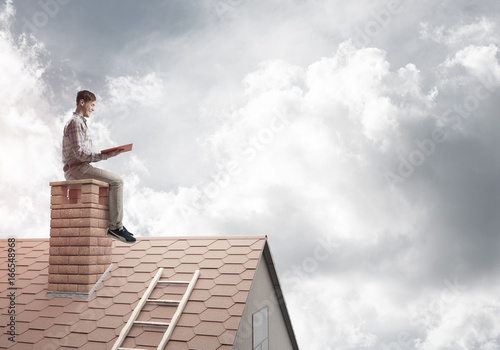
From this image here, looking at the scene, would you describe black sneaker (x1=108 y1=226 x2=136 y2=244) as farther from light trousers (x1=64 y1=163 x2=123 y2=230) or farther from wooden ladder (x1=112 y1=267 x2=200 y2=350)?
wooden ladder (x1=112 y1=267 x2=200 y2=350)

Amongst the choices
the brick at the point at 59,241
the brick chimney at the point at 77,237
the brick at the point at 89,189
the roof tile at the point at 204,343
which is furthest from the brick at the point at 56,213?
the roof tile at the point at 204,343

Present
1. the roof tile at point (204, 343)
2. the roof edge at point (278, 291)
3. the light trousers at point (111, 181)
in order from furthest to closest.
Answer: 1. the roof edge at point (278, 291)
2. the light trousers at point (111, 181)
3. the roof tile at point (204, 343)

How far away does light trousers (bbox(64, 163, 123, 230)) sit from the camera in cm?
A: 674

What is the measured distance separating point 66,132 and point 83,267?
236 cm

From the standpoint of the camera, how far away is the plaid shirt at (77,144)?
6.62 m

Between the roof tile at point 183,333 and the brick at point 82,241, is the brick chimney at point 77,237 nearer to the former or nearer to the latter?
the brick at point 82,241

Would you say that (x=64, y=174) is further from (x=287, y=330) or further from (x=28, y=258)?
(x=287, y=330)

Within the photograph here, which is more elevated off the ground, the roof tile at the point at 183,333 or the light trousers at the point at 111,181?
the light trousers at the point at 111,181

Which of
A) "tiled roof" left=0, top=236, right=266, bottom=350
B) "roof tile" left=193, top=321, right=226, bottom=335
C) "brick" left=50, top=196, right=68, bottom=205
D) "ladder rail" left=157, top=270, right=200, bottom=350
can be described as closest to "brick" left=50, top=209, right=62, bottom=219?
"brick" left=50, top=196, right=68, bottom=205

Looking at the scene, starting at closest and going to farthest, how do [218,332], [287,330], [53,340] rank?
[218,332], [53,340], [287,330]

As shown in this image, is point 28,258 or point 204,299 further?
point 28,258

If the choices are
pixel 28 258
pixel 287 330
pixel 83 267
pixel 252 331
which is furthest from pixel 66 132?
pixel 287 330

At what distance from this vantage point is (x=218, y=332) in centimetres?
522

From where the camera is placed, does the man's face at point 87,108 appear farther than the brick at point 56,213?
Yes
